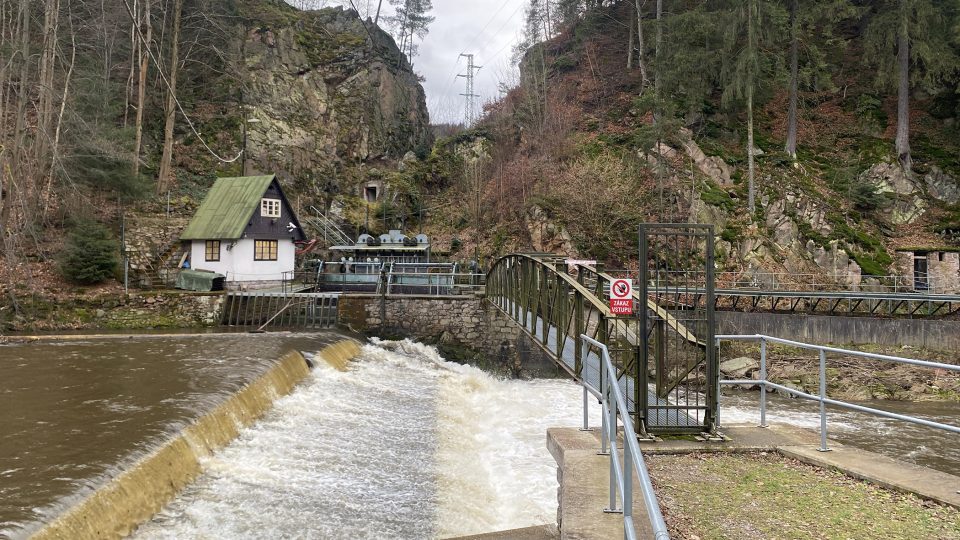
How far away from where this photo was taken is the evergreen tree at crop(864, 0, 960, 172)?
99.9 ft

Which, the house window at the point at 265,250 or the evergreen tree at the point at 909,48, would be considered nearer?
the evergreen tree at the point at 909,48

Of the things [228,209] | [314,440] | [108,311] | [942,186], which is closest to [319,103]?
[228,209]

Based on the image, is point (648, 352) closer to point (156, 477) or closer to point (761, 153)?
point (156, 477)

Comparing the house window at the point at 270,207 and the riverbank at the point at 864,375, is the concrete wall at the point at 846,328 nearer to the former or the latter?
the riverbank at the point at 864,375

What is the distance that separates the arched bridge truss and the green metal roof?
18.6 m

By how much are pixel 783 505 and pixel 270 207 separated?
1241 inches

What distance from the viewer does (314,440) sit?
9898 millimetres

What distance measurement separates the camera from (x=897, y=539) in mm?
3943

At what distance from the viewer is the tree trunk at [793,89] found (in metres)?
32.3

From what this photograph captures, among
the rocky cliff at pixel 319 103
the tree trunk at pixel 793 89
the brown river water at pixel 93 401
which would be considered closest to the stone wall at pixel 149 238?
the brown river water at pixel 93 401

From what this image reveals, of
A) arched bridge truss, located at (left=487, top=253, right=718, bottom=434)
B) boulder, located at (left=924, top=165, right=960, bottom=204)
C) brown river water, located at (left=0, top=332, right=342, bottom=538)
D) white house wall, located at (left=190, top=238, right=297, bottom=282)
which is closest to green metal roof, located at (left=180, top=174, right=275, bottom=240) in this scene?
white house wall, located at (left=190, top=238, right=297, bottom=282)

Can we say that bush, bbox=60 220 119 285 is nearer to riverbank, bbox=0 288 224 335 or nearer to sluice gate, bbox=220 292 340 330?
riverbank, bbox=0 288 224 335

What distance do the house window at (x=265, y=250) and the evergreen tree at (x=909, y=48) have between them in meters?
37.3

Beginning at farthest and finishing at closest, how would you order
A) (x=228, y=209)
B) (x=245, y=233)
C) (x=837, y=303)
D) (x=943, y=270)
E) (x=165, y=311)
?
(x=228, y=209) → (x=245, y=233) → (x=943, y=270) → (x=165, y=311) → (x=837, y=303)
